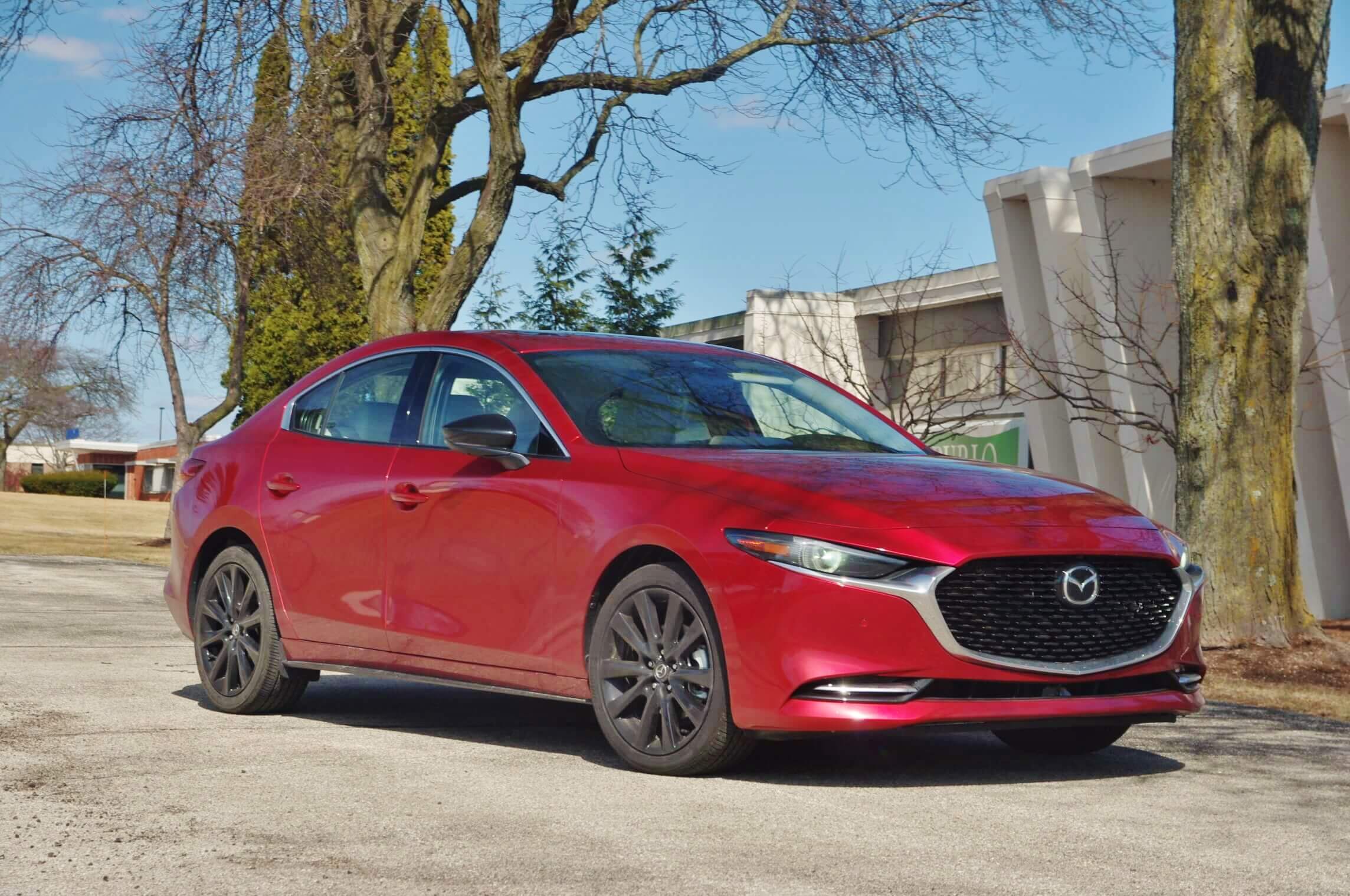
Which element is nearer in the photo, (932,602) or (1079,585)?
(932,602)

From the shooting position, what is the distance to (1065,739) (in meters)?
6.86

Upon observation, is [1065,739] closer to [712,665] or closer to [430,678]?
[712,665]

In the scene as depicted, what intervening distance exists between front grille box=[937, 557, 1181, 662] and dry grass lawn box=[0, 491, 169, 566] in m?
20.0

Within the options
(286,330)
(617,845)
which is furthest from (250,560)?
(286,330)

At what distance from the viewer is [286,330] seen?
119 feet

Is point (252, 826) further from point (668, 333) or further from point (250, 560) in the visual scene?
point (668, 333)

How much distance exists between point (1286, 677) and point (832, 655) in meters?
5.58

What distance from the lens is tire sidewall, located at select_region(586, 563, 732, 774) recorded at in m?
5.85

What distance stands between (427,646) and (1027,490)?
2.47 metres

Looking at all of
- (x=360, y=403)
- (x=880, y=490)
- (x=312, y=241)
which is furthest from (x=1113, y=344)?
(x=880, y=490)

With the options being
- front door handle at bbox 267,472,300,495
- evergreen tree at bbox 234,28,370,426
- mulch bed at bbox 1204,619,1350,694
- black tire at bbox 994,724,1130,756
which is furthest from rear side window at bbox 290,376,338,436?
evergreen tree at bbox 234,28,370,426

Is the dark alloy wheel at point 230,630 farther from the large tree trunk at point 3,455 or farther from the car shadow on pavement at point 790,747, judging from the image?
the large tree trunk at point 3,455

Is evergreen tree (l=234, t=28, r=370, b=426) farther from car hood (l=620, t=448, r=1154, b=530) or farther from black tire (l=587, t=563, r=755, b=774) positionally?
black tire (l=587, t=563, r=755, b=774)

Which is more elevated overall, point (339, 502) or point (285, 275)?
point (285, 275)
